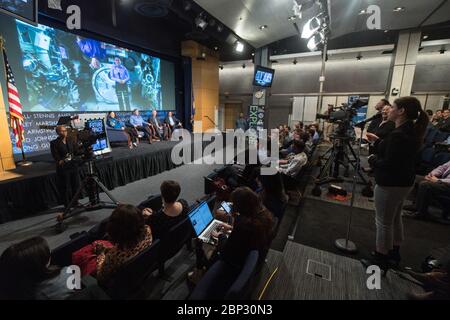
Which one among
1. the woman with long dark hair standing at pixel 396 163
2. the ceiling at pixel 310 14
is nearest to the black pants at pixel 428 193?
the woman with long dark hair standing at pixel 396 163

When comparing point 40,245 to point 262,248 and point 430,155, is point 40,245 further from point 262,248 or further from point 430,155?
point 430,155

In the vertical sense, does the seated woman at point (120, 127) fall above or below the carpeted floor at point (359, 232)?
above

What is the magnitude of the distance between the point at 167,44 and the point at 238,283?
881 centimetres

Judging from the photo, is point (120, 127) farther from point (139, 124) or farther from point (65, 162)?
point (65, 162)

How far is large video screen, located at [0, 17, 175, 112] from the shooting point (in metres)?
4.39

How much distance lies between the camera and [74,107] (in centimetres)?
535

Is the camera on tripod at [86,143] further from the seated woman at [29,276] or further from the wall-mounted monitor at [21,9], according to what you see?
the seated woman at [29,276]

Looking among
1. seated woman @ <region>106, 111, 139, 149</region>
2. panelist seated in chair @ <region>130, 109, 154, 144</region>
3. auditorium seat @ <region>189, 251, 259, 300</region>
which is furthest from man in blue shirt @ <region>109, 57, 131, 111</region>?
auditorium seat @ <region>189, 251, 259, 300</region>

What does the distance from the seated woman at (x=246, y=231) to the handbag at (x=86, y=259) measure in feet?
2.99

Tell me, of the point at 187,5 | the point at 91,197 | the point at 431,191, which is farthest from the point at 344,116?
the point at 91,197

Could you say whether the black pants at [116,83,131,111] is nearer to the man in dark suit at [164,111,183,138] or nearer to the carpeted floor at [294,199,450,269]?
the man in dark suit at [164,111,183,138]

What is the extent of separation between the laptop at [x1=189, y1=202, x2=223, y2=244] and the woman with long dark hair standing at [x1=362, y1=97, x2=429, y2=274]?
1.47 metres

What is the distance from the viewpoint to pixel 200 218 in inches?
76.1

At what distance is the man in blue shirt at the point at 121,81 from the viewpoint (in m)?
6.24
